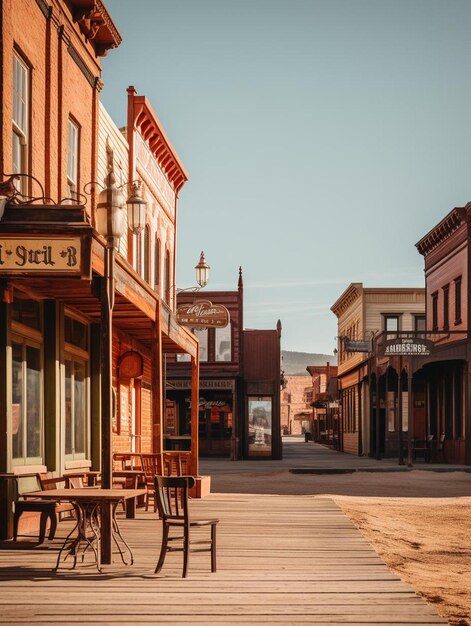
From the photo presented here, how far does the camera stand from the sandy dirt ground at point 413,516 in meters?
11.7

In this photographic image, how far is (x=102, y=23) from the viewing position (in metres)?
19.3

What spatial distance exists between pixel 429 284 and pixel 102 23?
3083cm

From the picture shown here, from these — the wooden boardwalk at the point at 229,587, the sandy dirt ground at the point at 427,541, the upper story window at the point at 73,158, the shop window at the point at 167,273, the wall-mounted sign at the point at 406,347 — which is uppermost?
the upper story window at the point at 73,158

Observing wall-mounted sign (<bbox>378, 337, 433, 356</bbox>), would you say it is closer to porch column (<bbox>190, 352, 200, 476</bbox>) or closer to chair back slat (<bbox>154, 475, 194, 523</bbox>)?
porch column (<bbox>190, 352, 200, 476</bbox>)

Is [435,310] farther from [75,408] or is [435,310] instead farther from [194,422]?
[75,408]

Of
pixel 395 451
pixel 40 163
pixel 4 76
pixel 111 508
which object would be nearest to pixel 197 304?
pixel 40 163

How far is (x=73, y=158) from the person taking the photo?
18375mm

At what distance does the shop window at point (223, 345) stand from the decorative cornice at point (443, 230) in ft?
30.1

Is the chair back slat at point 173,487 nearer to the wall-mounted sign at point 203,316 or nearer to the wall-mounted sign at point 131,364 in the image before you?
the wall-mounted sign at point 131,364

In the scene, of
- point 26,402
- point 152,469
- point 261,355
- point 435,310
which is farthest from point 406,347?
point 26,402

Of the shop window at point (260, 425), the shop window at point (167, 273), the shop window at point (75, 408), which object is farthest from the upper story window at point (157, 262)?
the shop window at point (260, 425)

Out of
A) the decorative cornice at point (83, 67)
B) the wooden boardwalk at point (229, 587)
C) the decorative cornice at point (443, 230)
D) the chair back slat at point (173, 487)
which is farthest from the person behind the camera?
the decorative cornice at point (443, 230)

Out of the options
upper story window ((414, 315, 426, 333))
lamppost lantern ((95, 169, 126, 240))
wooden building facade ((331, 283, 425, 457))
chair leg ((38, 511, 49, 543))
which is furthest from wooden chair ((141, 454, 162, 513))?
upper story window ((414, 315, 426, 333))

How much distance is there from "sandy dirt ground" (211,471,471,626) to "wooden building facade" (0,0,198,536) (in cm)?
397
